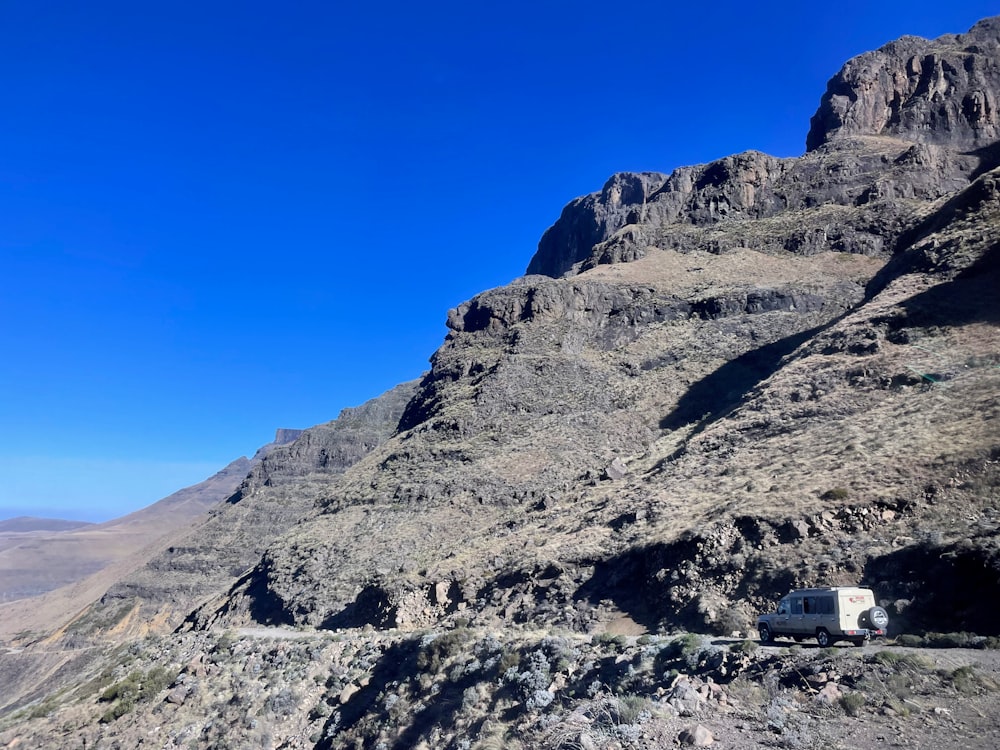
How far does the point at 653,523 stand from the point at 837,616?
12.0 meters

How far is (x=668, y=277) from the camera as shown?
62.2 meters

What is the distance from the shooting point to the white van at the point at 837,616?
12023 mm

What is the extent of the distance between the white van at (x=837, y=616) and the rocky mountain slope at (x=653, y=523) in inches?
39.0

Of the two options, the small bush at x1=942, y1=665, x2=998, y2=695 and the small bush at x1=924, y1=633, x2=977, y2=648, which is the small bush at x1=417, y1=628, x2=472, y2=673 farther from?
the small bush at x1=942, y1=665, x2=998, y2=695

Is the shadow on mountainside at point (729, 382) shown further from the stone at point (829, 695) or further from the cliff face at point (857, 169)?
the stone at point (829, 695)

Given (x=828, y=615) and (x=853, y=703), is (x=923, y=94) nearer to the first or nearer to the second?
(x=828, y=615)

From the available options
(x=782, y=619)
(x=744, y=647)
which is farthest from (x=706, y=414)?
(x=744, y=647)

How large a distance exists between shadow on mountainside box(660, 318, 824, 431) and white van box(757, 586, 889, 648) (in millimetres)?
27484

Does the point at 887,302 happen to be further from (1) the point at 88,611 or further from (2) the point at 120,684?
(1) the point at 88,611

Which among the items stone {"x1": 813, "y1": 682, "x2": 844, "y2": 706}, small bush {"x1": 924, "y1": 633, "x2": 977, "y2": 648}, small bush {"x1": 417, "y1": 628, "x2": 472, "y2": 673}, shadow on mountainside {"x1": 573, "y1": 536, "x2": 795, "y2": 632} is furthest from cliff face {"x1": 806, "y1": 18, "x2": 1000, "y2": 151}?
stone {"x1": 813, "y1": 682, "x2": 844, "y2": 706}

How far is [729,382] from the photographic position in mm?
45625

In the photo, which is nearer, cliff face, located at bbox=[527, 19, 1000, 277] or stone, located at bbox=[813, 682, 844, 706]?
stone, located at bbox=[813, 682, 844, 706]

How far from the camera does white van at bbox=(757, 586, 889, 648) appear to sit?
12023 millimetres

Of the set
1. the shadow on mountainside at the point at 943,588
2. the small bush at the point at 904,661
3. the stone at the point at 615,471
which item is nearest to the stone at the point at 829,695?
the small bush at the point at 904,661
